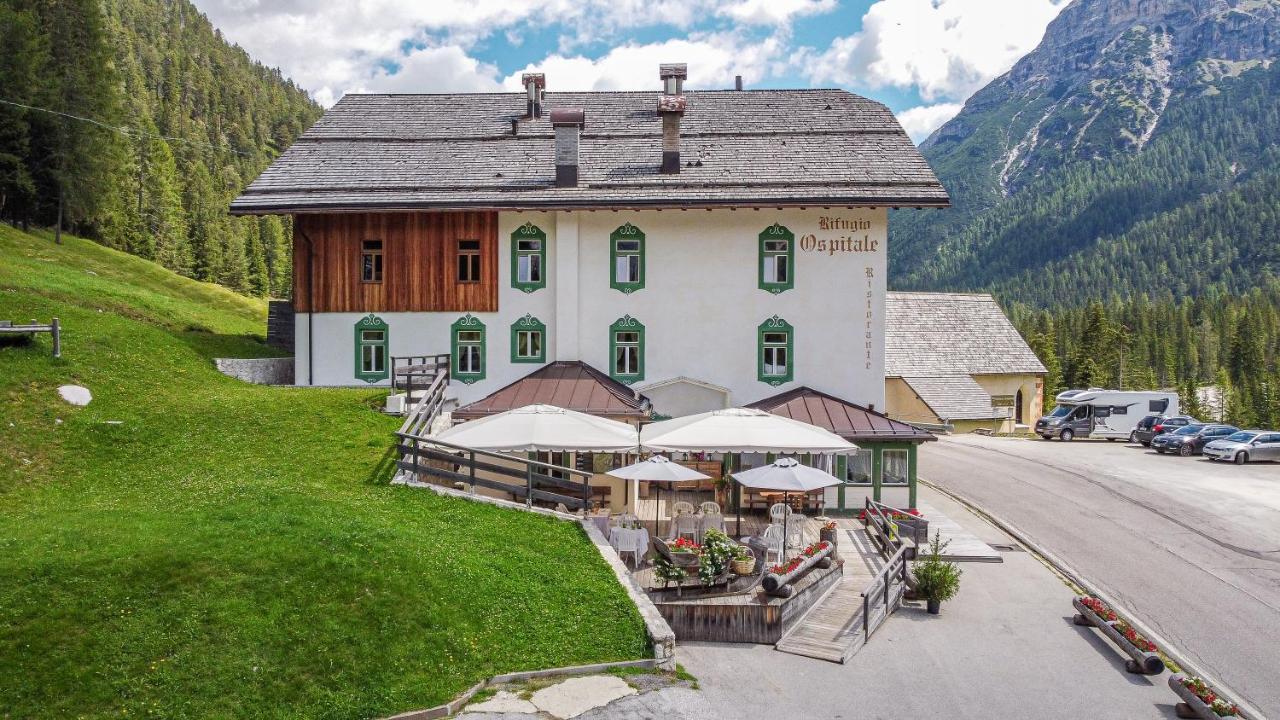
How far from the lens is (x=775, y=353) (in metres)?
26.9

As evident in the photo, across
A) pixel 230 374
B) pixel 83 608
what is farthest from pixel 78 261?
pixel 83 608

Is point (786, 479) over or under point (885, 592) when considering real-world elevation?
over

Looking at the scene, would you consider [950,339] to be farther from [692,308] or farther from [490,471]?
[490,471]

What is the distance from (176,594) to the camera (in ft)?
37.4

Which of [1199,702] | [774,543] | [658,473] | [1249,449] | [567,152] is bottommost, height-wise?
[1199,702]

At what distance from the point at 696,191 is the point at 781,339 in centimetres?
554

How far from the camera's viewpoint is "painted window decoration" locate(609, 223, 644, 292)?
26.9 m

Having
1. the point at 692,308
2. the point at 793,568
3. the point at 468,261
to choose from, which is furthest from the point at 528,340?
the point at 793,568

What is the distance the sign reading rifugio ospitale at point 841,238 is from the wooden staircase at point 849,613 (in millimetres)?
11716

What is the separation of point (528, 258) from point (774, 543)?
14.0 m

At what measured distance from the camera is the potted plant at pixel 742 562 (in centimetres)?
1552

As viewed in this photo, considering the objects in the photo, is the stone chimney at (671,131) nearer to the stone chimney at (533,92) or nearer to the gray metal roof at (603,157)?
the gray metal roof at (603,157)

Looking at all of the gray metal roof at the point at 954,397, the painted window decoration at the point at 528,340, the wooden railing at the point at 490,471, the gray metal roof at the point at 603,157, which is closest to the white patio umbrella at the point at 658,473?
the wooden railing at the point at 490,471

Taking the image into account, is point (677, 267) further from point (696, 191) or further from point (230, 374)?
point (230, 374)
